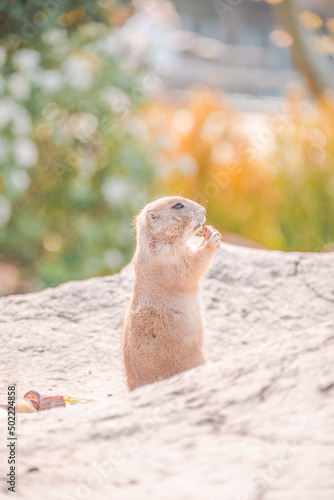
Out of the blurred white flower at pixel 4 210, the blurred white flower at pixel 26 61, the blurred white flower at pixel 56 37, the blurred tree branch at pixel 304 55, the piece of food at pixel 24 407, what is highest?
the blurred tree branch at pixel 304 55

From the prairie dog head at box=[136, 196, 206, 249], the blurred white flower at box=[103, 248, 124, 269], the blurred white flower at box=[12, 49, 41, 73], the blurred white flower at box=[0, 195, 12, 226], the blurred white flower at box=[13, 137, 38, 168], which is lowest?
the prairie dog head at box=[136, 196, 206, 249]

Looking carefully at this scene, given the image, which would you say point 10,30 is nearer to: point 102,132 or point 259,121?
point 102,132

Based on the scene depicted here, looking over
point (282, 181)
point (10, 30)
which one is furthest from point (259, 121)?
point (10, 30)

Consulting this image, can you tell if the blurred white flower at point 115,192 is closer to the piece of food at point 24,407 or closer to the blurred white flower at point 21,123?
the blurred white flower at point 21,123

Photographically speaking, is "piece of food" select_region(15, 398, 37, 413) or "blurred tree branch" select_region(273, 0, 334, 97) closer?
"piece of food" select_region(15, 398, 37, 413)

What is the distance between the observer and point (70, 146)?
6074 mm

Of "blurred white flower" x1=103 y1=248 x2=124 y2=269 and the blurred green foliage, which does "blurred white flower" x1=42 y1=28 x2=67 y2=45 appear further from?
"blurred white flower" x1=103 y1=248 x2=124 y2=269

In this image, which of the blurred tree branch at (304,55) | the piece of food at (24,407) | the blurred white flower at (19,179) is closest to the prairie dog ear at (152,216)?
the piece of food at (24,407)

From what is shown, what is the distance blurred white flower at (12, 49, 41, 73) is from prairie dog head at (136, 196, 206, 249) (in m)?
3.22

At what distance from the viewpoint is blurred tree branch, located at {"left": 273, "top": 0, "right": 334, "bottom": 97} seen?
22.2ft

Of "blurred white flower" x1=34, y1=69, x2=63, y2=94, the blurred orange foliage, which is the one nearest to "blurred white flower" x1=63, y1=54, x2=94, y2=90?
"blurred white flower" x1=34, y1=69, x2=63, y2=94

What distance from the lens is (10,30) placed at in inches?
229

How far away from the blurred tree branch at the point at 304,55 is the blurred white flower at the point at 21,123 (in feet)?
9.99

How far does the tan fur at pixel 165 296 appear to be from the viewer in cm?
281
